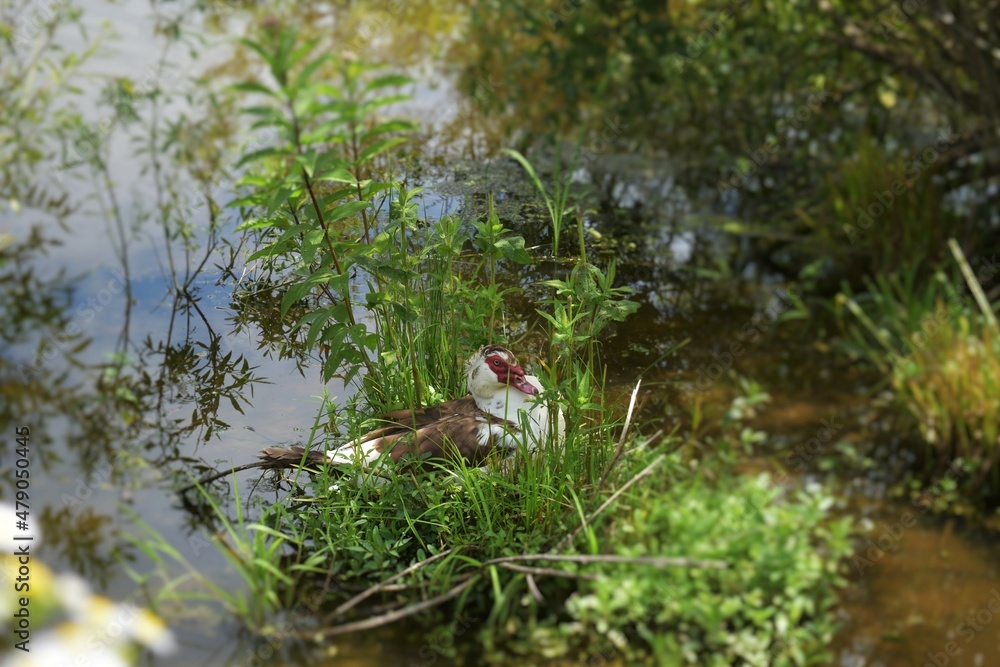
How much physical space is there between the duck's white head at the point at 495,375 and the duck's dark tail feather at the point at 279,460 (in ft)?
1.60

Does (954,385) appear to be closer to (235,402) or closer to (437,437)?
(437,437)

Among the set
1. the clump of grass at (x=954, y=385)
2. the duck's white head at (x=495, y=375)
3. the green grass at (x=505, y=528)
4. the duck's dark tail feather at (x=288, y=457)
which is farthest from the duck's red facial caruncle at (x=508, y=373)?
the clump of grass at (x=954, y=385)

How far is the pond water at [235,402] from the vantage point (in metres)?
2.27

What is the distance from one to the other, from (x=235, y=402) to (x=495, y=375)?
954 millimetres

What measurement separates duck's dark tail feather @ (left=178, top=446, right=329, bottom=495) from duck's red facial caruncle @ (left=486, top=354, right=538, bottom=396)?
540mm

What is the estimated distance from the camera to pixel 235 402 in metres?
2.87

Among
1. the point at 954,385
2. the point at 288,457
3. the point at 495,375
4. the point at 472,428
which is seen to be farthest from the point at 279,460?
the point at 954,385

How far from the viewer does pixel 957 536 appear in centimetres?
271

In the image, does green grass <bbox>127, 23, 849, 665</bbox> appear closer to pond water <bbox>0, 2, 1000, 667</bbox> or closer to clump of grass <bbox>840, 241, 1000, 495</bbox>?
pond water <bbox>0, 2, 1000, 667</bbox>

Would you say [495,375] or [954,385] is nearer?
[495,375]

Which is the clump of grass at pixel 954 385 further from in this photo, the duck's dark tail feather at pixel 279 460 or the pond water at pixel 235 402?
the duck's dark tail feather at pixel 279 460

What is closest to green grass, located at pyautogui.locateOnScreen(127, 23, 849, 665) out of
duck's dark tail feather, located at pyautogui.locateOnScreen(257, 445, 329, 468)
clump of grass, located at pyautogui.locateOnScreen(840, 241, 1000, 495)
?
duck's dark tail feather, located at pyautogui.locateOnScreen(257, 445, 329, 468)

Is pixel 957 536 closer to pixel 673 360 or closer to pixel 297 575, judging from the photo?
pixel 673 360

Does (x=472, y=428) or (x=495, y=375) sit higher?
(x=495, y=375)
